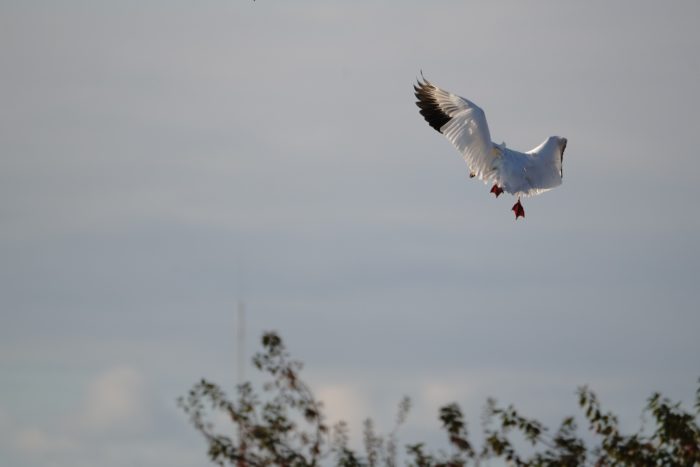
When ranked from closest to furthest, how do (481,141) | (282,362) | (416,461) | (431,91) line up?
(416,461) < (282,362) < (481,141) < (431,91)

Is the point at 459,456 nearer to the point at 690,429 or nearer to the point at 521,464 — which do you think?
the point at 521,464

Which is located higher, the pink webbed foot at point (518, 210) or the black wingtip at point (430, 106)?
the black wingtip at point (430, 106)

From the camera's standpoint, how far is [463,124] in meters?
36.8

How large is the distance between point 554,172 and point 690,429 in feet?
20.8

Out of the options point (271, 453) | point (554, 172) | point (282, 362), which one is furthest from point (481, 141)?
point (271, 453)

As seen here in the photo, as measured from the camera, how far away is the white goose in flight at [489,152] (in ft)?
113

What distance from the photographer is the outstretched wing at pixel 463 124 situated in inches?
1388

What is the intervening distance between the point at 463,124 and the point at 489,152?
1543 millimetres

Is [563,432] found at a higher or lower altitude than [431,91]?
lower

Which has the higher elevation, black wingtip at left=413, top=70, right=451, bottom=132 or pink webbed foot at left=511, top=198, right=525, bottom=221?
black wingtip at left=413, top=70, right=451, bottom=132

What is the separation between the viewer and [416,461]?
1205 inches

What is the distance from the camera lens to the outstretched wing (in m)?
35.2

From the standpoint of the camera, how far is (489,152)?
116ft

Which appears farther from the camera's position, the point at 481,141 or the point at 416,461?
the point at 481,141
